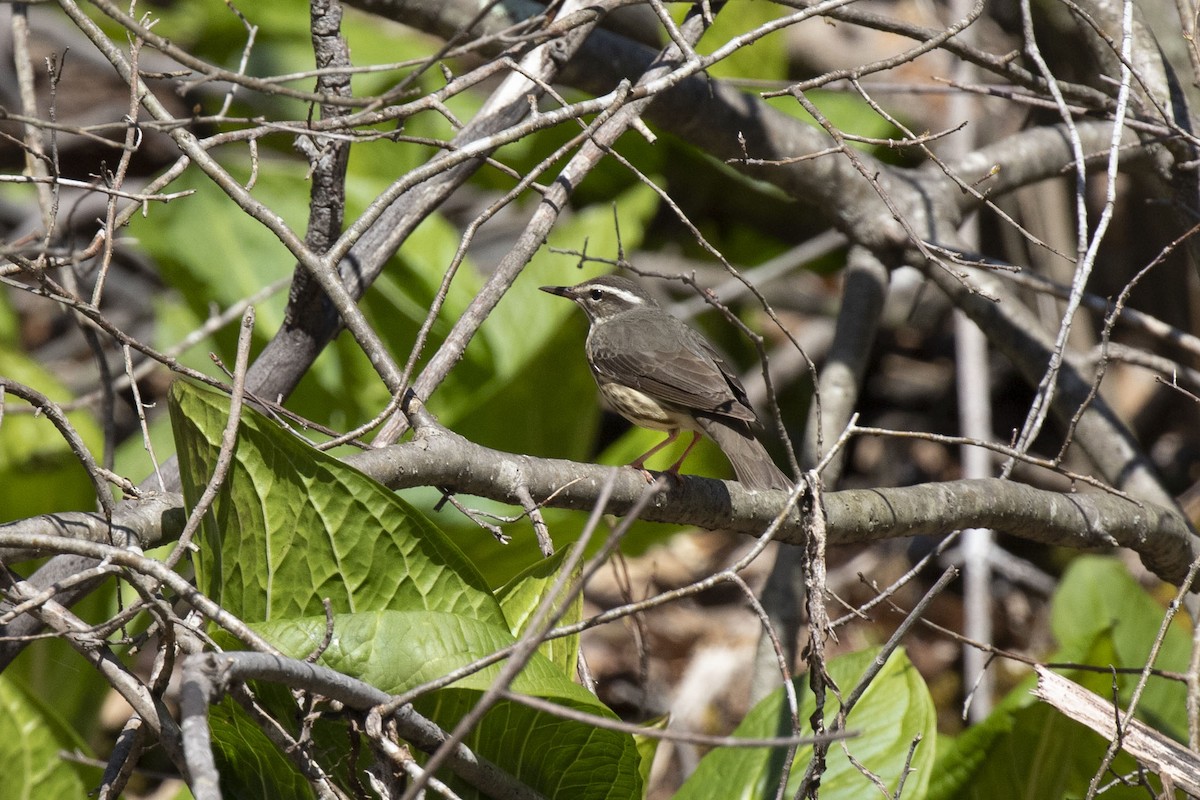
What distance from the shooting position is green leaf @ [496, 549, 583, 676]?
276 cm

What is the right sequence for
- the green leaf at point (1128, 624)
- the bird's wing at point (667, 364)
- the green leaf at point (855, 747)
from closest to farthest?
the green leaf at point (855, 747) → the bird's wing at point (667, 364) → the green leaf at point (1128, 624)

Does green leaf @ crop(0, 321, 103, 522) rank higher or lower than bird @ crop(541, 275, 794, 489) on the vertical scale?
lower

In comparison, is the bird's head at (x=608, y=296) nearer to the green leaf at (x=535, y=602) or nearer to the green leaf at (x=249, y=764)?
the green leaf at (x=535, y=602)

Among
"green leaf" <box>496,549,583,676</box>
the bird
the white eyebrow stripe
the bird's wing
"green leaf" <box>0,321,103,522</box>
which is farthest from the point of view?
the white eyebrow stripe

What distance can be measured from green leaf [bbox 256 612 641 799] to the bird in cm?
84

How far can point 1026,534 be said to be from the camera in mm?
3240

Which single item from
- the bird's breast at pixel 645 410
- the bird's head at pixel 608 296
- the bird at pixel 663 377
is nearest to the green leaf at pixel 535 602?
the bird at pixel 663 377

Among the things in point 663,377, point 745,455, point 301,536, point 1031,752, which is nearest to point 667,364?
point 663,377

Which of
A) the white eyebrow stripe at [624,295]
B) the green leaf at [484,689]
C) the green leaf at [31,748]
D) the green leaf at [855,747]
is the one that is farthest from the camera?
the white eyebrow stripe at [624,295]

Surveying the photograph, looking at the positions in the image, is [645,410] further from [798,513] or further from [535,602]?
[535,602]

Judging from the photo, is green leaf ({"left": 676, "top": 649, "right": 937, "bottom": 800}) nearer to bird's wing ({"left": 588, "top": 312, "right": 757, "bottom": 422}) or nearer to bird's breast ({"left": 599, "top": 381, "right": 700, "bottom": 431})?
bird's wing ({"left": 588, "top": 312, "right": 757, "bottom": 422})

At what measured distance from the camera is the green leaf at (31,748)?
3.14 meters

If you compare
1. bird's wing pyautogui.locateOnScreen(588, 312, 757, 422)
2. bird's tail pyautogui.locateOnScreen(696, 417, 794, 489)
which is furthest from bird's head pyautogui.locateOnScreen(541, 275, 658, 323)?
bird's tail pyautogui.locateOnScreen(696, 417, 794, 489)

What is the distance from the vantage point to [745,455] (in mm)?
3434
